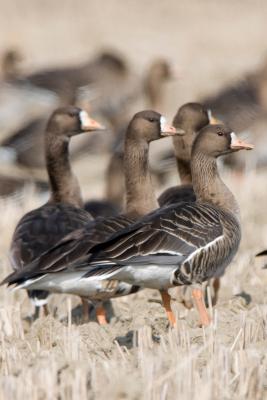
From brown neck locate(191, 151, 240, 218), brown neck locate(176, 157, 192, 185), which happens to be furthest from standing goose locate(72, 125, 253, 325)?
brown neck locate(176, 157, 192, 185)

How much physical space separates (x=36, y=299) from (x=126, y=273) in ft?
3.20

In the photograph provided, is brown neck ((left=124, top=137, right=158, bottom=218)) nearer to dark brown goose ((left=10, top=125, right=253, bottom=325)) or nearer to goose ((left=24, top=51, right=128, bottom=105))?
dark brown goose ((left=10, top=125, right=253, bottom=325))

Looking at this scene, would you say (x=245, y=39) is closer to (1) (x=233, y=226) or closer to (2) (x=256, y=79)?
(2) (x=256, y=79)

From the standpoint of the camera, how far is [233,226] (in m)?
7.42

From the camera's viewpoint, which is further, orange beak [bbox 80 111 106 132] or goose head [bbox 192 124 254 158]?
orange beak [bbox 80 111 106 132]

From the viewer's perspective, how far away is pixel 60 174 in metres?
9.51

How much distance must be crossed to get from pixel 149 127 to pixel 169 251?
191cm

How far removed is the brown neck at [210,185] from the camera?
780cm

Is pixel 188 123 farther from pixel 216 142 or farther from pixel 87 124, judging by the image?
pixel 216 142

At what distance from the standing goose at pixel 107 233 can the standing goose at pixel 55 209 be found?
0.77ft

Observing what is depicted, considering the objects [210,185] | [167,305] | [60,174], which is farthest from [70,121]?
[167,305]

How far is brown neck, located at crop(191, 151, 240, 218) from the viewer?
780cm

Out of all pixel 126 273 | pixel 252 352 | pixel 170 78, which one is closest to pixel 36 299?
pixel 126 273

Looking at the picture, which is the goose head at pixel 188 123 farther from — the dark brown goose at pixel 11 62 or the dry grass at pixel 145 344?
the dark brown goose at pixel 11 62
